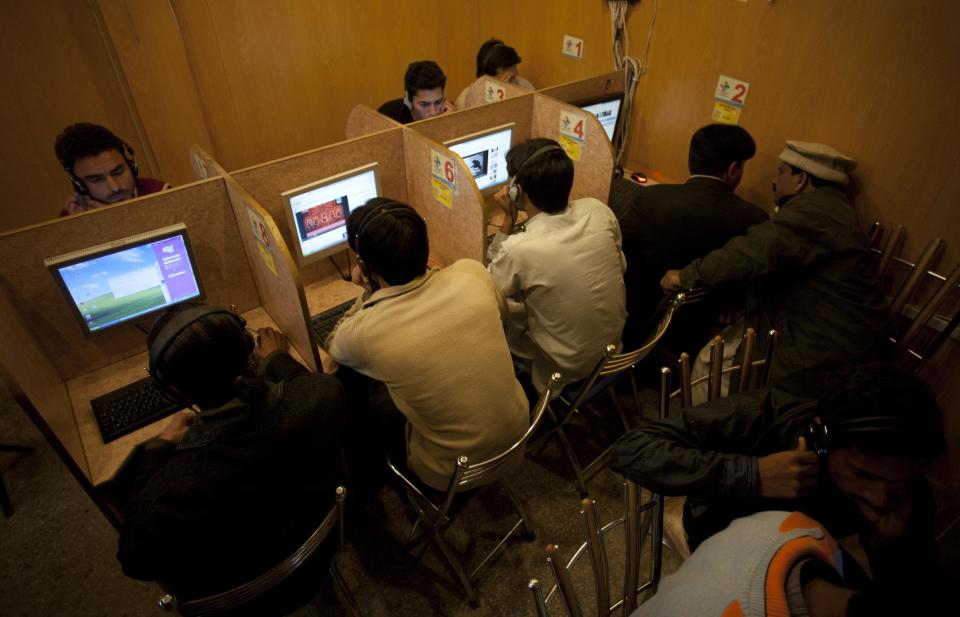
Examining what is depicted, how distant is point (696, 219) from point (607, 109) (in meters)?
0.97

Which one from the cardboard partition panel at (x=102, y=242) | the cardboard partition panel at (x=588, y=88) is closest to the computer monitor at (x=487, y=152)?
the cardboard partition panel at (x=588, y=88)

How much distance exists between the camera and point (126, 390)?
162 centimetres

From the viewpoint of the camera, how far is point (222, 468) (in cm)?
Result: 107

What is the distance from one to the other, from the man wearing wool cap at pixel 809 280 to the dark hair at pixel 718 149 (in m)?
0.28

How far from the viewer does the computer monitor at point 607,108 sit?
2.55m

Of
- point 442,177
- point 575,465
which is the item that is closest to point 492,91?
point 442,177

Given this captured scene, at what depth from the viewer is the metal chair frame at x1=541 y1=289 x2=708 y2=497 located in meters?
1.71

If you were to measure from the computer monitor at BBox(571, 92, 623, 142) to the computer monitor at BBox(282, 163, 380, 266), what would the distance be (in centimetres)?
116

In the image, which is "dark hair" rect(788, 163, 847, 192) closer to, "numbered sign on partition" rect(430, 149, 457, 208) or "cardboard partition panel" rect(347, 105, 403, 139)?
"numbered sign on partition" rect(430, 149, 457, 208)

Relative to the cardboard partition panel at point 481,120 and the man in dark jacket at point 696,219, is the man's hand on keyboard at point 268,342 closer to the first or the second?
the cardboard partition panel at point 481,120

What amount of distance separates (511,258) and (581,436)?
1.04 meters

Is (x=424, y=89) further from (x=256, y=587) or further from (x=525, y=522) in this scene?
(x=256, y=587)

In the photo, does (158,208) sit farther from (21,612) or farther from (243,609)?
(21,612)

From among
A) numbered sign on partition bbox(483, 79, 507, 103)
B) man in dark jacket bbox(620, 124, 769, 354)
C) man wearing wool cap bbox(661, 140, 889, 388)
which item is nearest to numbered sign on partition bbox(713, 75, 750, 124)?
man in dark jacket bbox(620, 124, 769, 354)
